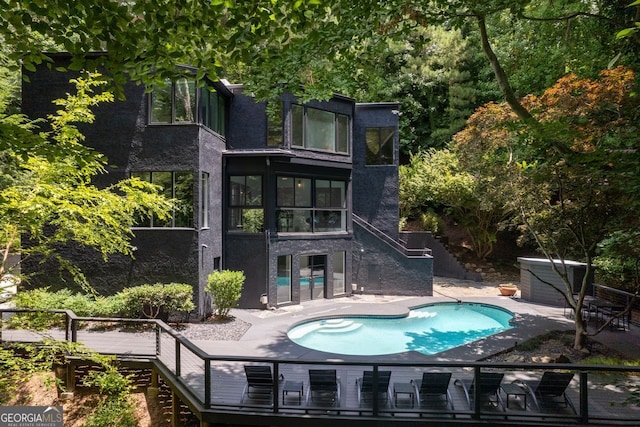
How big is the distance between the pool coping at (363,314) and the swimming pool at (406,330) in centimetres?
28

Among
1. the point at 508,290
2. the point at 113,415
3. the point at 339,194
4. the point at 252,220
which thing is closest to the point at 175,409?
the point at 113,415

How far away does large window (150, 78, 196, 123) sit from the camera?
12336mm

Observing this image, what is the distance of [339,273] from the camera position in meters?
16.8

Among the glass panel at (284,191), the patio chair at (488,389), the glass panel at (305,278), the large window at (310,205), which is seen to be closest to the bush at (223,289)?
the large window at (310,205)

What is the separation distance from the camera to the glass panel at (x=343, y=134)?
660 inches

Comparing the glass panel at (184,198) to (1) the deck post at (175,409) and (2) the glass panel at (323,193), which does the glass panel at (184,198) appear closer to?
(2) the glass panel at (323,193)

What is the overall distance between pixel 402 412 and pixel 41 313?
19.6ft

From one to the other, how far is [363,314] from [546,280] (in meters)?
8.15

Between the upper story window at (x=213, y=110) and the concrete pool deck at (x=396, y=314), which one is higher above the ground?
the upper story window at (x=213, y=110)

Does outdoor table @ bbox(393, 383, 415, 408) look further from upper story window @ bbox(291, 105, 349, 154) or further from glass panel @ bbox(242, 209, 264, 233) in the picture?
upper story window @ bbox(291, 105, 349, 154)

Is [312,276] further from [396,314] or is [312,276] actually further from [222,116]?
[222,116]

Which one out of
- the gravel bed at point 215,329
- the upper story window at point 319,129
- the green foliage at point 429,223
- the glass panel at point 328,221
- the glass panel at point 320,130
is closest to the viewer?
the gravel bed at point 215,329

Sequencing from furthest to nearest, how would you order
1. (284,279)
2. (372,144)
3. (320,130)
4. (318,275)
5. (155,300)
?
(372,144), (320,130), (318,275), (284,279), (155,300)

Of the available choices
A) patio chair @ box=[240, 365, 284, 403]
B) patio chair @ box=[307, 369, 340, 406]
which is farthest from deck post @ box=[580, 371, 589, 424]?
patio chair @ box=[240, 365, 284, 403]
